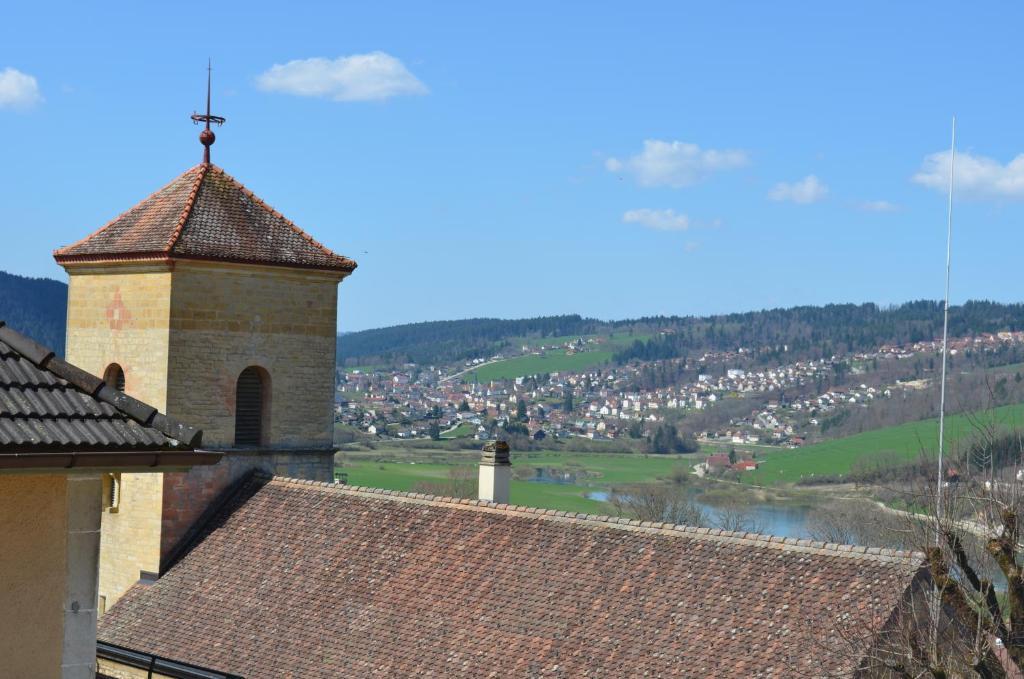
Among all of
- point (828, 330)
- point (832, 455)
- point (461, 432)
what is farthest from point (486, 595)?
point (828, 330)

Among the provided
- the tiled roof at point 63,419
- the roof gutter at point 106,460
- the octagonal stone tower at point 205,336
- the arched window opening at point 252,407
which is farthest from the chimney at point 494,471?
the tiled roof at point 63,419

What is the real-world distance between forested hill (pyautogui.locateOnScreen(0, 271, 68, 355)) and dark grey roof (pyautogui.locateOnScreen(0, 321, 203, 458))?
7073 centimetres

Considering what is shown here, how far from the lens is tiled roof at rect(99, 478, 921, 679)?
14.1m

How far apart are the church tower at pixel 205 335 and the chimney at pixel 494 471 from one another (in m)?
3.35

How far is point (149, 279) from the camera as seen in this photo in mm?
21172

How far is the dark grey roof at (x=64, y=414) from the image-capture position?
7.57 m

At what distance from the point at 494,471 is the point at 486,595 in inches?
171

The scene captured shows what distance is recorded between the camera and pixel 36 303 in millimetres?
79250

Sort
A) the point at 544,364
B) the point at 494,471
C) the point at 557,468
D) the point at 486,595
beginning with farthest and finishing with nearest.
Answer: the point at 544,364, the point at 557,468, the point at 494,471, the point at 486,595

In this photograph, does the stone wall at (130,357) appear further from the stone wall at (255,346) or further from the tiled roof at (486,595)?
the tiled roof at (486,595)

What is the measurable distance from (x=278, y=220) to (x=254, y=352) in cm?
221

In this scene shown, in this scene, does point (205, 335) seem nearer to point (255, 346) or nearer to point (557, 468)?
point (255, 346)

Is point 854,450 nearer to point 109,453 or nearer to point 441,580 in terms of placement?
point 441,580

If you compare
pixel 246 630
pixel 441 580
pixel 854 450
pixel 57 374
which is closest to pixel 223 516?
pixel 246 630
